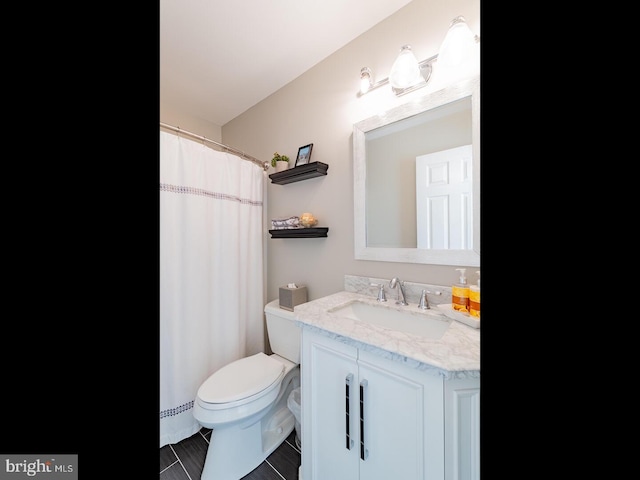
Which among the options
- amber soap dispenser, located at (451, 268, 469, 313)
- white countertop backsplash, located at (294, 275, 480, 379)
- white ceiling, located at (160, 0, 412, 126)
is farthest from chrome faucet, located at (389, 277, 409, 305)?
white ceiling, located at (160, 0, 412, 126)

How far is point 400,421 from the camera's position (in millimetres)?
757

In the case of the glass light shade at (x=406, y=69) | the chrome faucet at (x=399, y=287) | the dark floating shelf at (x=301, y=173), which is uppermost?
the glass light shade at (x=406, y=69)

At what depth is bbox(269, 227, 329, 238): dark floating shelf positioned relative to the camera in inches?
59.2

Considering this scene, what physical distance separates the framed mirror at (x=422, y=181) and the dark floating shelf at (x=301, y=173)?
22 centimetres

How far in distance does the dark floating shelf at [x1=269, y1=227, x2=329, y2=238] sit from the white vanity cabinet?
649 millimetres

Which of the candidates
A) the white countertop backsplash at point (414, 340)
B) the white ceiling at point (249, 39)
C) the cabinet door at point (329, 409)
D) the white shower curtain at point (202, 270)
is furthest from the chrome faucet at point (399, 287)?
the white ceiling at point (249, 39)

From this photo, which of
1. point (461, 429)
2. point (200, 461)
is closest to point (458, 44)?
point (461, 429)

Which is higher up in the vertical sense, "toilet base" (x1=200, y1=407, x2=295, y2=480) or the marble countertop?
the marble countertop

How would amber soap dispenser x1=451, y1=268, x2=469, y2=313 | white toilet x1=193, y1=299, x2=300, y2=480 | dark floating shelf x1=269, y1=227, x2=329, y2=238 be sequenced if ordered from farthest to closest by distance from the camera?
dark floating shelf x1=269, y1=227, x2=329, y2=238
white toilet x1=193, y1=299, x2=300, y2=480
amber soap dispenser x1=451, y1=268, x2=469, y2=313

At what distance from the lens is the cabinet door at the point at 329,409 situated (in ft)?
2.81

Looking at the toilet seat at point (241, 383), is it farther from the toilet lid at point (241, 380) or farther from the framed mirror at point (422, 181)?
the framed mirror at point (422, 181)

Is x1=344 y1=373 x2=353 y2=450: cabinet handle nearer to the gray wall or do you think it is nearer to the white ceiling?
the gray wall

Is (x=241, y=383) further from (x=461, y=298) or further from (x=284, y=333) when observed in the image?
(x=461, y=298)
